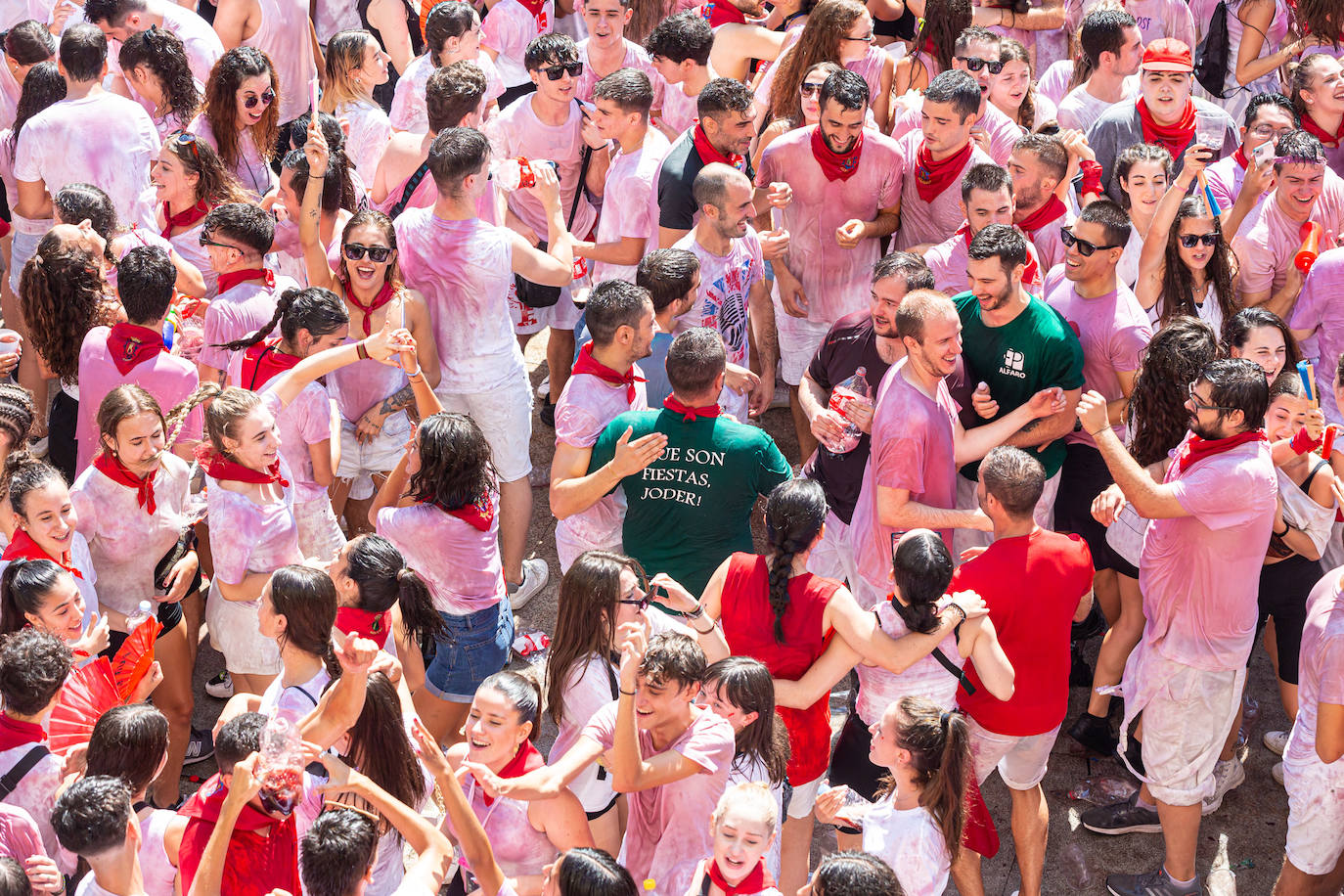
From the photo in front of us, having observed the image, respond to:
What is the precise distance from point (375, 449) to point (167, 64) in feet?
8.52

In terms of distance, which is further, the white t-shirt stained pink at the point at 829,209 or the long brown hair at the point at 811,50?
the long brown hair at the point at 811,50

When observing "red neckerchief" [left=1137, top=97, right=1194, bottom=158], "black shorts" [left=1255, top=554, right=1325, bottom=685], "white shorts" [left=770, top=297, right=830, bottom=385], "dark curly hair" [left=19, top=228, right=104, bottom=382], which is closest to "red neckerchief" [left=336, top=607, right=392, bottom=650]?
"dark curly hair" [left=19, top=228, right=104, bottom=382]

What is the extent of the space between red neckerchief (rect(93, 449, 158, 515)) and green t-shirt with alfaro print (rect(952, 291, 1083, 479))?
3097 millimetres

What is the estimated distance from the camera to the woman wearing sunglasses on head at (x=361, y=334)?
19.1ft

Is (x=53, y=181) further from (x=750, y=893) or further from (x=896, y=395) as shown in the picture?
(x=750, y=893)

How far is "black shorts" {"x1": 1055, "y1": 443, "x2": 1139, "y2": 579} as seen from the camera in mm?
5770

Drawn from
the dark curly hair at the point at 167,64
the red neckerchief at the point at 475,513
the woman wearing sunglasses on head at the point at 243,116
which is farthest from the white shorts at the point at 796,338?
the dark curly hair at the point at 167,64

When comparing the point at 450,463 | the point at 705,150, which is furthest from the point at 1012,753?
the point at 705,150

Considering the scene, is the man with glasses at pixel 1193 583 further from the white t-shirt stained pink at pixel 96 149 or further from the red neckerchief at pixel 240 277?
the white t-shirt stained pink at pixel 96 149

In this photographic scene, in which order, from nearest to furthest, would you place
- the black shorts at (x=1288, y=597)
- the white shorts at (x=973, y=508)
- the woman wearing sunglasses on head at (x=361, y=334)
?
the black shorts at (x=1288, y=597) < the white shorts at (x=973, y=508) < the woman wearing sunglasses on head at (x=361, y=334)

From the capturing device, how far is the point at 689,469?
5.12 m

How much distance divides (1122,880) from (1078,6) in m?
5.60

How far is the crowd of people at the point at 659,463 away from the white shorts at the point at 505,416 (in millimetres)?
26

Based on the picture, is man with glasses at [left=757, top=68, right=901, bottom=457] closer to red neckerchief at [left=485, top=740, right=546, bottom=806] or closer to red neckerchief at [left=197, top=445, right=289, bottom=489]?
red neckerchief at [left=197, top=445, right=289, bottom=489]
